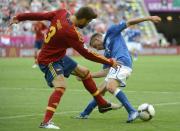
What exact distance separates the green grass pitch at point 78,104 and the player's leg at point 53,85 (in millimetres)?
234

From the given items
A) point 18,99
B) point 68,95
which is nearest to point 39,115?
point 18,99

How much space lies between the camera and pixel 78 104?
14.9 metres

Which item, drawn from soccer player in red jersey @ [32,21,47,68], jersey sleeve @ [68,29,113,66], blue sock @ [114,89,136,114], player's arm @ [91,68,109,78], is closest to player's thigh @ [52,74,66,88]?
jersey sleeve @ [68,29,113,66]

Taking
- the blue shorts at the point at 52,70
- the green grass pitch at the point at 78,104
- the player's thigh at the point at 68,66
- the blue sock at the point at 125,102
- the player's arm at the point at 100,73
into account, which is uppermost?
the blue shorts at the point at 52,70

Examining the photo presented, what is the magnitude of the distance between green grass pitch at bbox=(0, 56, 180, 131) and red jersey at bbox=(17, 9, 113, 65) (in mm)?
1170

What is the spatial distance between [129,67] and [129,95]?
4.69m

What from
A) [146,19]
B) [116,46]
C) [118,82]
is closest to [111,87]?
[118,82]

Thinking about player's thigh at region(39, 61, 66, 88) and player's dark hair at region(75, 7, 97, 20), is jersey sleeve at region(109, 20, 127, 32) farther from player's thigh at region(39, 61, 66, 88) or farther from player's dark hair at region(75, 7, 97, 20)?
player's thigh at region(39, 61, 66, 88)

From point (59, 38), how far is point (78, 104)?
3.95 metres

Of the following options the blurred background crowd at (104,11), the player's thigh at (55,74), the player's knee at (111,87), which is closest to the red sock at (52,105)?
the player's thigh at (55,74)

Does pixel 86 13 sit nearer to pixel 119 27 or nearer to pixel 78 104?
pixel 119 27

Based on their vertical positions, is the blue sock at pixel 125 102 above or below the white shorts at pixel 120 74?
below

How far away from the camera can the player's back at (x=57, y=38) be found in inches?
437

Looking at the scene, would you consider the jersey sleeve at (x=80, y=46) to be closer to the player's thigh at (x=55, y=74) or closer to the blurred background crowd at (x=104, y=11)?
the player's thigh at (x=55, y=74)
